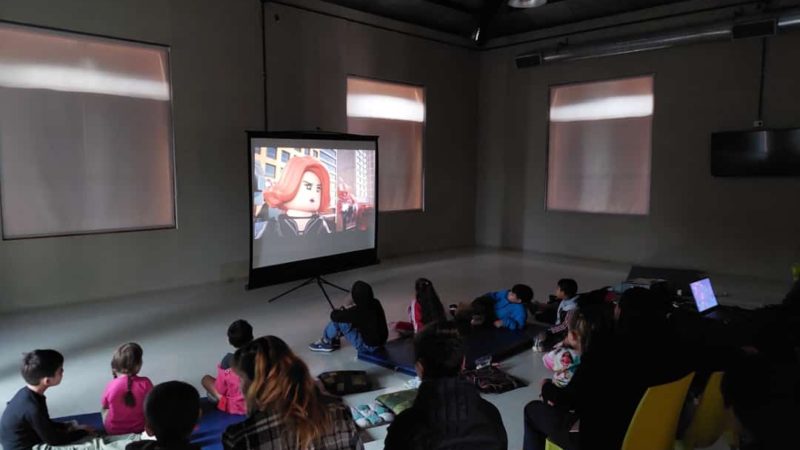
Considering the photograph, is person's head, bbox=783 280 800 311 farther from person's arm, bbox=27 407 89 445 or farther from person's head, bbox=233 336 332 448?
person's arm, bbox=27 407 89 445

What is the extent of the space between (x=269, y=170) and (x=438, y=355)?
165 inches

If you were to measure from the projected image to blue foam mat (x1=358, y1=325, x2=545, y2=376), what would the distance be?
181 centimetres

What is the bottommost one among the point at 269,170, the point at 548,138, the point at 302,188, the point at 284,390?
the point at 284,390

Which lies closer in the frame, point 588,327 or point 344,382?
point 588,327

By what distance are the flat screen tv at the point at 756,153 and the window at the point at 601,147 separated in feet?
3.29

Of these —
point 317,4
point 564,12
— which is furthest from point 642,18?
point 317,4

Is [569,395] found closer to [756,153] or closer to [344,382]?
[344,382]

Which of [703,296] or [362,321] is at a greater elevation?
[703,296]

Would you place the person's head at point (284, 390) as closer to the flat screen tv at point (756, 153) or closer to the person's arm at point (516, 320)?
the person's arm at point (516, 320)

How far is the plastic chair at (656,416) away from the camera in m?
1.94

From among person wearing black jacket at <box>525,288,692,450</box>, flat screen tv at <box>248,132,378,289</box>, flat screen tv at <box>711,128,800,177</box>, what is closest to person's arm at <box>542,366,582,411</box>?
person wearing black jacket at <box>525,288,692,450</box>

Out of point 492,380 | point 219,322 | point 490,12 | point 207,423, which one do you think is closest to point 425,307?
point 492,380

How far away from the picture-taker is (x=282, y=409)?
5.24ft

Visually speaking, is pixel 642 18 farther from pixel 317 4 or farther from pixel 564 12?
pixel 317 4
